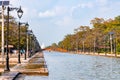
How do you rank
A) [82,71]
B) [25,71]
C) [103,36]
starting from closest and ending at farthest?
[25,71] → [82,71] → [103,36]

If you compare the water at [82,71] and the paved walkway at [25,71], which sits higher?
the paved walkway at [25,71]

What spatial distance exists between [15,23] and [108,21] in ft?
213

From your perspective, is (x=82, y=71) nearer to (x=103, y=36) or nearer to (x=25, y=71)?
(x=25, y=71)

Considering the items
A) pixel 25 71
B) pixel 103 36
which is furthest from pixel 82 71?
pixel 103 36

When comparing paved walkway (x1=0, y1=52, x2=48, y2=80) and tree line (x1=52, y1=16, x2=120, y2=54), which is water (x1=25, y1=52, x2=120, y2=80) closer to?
paved walkway (x1=0, y1=52, x2=48, y2=80)

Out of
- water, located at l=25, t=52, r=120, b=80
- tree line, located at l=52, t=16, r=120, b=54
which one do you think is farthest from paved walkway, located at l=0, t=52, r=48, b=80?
tree line, located at l=52, t=16, r=120, b=54

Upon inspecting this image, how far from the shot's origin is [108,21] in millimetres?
176500

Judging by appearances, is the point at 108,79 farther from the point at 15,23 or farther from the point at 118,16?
the point at 118,16

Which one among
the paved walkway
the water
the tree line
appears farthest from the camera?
the tree line

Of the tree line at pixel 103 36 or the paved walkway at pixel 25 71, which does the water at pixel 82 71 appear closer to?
the paved walkway at pixel 25 71

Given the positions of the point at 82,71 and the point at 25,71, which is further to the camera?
the point at 82,71

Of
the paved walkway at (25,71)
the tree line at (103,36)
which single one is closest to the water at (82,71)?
the paved walkway at (25,71)

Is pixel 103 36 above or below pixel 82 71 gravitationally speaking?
above

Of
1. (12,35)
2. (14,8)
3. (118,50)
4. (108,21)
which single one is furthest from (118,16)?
(14,8)
